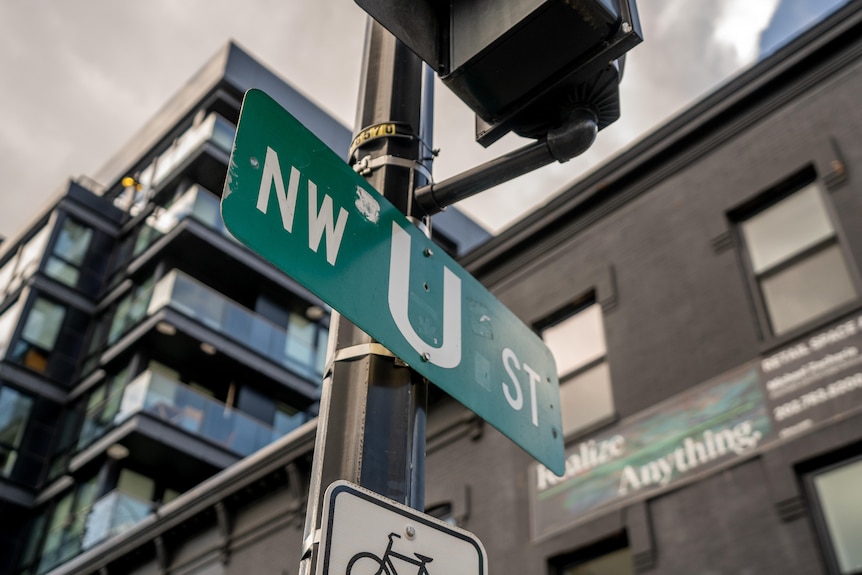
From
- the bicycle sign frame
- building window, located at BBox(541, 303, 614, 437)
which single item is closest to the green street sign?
the bicycle sign frame

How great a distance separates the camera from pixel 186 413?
1116 inches

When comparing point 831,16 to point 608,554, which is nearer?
point 608,554

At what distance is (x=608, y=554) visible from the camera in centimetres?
1114

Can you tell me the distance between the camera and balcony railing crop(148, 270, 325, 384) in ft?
98.0

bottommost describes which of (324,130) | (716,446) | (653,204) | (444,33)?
(444,33)

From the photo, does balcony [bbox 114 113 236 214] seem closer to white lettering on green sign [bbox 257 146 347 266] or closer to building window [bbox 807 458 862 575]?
building window [bbox 807 458 862 575]

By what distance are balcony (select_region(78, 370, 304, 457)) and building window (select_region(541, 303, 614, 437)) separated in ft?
57.4

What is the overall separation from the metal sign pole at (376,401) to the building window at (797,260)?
8.45m

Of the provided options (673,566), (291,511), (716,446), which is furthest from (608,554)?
(291,511)

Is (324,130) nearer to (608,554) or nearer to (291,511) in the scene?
(291,511)

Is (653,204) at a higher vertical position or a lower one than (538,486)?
higher

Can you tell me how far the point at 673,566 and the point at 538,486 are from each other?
2499 mm

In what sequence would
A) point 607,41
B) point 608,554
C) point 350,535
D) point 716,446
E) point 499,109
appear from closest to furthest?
point 350,535 < point 607,41 < point 499,109 < point 716,446 < point 608,554

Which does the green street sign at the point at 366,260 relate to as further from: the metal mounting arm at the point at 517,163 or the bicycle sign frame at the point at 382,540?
the bicycle sign frame at the point at 382,540
